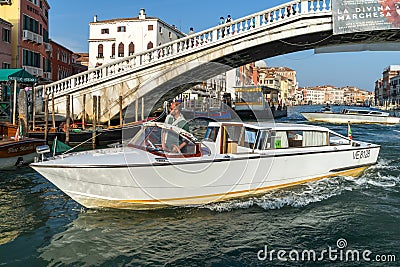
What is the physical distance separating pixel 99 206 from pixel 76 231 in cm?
68

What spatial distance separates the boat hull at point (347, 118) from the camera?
2470 cm

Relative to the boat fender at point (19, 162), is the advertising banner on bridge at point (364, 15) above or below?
above

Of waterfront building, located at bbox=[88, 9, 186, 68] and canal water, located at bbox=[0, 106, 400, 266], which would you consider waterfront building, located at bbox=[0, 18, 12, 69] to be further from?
canal water, located at bbox=[0, 106, 400, 266]

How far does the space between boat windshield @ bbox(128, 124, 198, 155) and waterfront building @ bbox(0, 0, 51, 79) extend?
17236mm

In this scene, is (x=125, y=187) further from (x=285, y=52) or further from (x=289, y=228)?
(x=285, y=52)

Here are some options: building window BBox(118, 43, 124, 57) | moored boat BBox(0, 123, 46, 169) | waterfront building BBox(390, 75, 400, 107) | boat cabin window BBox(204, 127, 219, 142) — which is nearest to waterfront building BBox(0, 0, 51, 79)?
building window BBox(118, 43, 124, 57)

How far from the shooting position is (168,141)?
5.64m

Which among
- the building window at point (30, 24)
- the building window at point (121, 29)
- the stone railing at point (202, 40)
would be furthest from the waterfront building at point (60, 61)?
the stone railing at point (202, 40)

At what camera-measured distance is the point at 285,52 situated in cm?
1800

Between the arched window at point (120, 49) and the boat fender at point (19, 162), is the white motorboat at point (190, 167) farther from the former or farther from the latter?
the arched window at point (120, 49)

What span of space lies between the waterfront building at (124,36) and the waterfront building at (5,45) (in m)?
13.0

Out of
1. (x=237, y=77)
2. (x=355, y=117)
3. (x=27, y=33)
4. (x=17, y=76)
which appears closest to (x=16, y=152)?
(x=17, y=76)

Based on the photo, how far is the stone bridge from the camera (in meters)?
14.3

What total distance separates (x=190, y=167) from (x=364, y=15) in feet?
38.5
